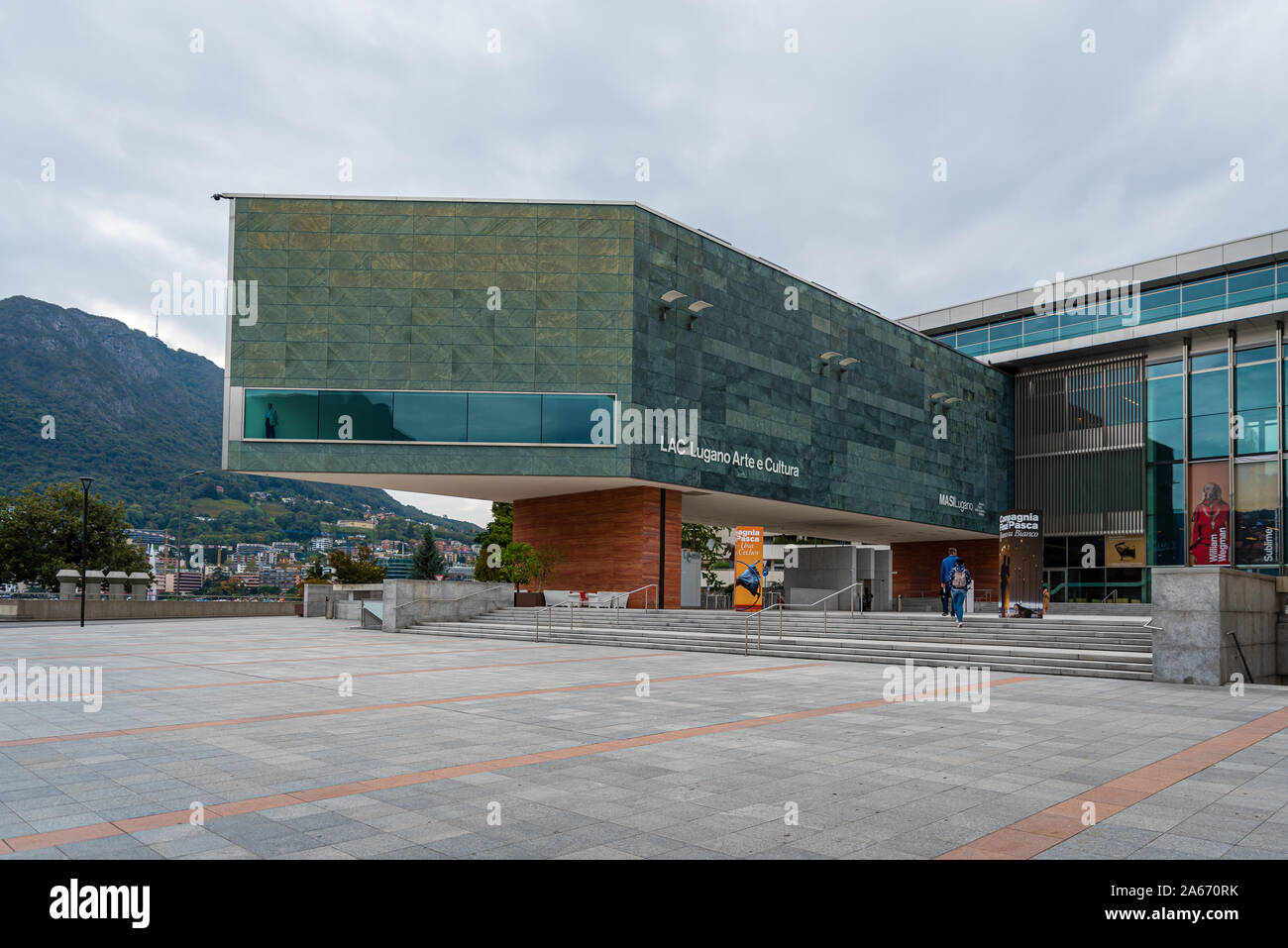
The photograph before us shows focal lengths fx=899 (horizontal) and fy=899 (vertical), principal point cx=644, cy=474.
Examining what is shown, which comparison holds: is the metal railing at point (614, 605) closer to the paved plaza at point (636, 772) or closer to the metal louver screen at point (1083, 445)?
the paved plaza at point (636, 772)

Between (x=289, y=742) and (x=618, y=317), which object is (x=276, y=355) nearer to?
(x=618, y=317)

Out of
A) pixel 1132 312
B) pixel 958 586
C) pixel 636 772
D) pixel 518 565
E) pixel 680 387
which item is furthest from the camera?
pixel 1132 312

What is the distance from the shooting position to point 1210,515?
42531mm

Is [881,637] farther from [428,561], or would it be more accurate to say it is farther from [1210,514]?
[428,561]

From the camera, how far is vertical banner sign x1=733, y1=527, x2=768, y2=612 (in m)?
31.0

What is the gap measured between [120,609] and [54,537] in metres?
19.6

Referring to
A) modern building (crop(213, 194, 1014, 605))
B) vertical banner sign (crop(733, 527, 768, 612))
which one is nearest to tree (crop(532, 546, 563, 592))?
modern building (crop(213, 194, 1014, 605))

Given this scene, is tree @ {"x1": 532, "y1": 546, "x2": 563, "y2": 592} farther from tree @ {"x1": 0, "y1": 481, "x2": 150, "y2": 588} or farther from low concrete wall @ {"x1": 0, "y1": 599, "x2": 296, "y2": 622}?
tree @ {"x1": 0, "y1": 481, "x2": 150, "y2": 588}

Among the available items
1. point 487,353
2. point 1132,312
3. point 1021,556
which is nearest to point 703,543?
point 1132,312

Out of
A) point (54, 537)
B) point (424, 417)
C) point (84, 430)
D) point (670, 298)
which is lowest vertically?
point (54, 537)

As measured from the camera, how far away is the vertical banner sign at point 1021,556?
24.5 m

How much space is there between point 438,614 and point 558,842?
90.1 ft
